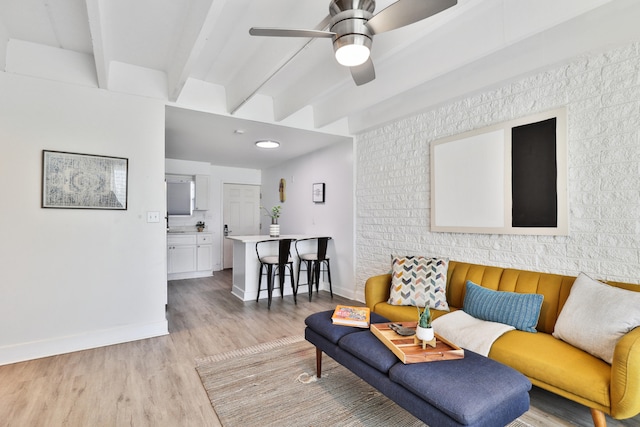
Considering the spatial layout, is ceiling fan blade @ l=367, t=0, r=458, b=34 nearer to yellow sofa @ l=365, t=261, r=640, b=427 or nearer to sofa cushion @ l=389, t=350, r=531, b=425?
sofa cushion @ l=389, t=350, r=531, b=425

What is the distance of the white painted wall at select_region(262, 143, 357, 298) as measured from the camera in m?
4.70

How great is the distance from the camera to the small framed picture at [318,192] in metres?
Result: 5.27

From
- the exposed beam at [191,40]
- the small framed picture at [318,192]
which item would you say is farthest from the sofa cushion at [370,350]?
the small framed picture at [318,192]

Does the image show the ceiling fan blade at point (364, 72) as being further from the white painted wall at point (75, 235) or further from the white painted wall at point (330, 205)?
the white painted wall at point (330, 205)

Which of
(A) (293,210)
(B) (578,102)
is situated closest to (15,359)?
(A) (293,210)

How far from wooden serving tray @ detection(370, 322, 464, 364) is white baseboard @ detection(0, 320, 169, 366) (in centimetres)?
245

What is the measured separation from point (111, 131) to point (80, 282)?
1.46m

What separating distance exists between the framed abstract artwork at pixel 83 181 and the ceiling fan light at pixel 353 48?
2419 mm

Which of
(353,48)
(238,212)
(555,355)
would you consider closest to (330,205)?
(238,212)

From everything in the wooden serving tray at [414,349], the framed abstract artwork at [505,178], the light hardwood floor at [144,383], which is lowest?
the light hardwood floor at [144,383]

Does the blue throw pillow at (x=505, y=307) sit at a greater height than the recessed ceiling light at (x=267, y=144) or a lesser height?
lesser

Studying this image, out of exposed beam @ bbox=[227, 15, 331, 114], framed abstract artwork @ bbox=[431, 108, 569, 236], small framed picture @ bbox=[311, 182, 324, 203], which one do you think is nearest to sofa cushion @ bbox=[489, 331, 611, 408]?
framed abstract artwork @ bbox=[431, 108, 569, 236]

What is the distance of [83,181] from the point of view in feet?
9.59

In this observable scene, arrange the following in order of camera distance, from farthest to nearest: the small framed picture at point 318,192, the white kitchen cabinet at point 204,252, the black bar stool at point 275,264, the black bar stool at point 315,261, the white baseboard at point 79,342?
1. the white kitchen cabinet at point 204,252
2. the small framed picture at point 318,192
3. the black bar stool at point 315,261
4. the black bar stool at point 275,264
5. the white baseboard at point 79,342
